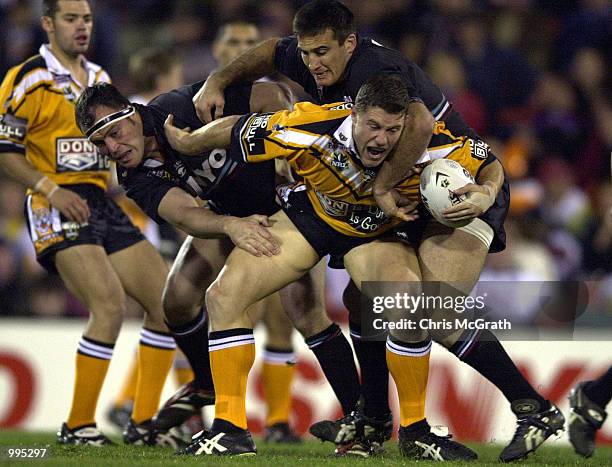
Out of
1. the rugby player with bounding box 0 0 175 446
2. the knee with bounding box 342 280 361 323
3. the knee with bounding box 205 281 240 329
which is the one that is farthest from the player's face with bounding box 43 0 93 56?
the knee with bounding box 342 280 361 323

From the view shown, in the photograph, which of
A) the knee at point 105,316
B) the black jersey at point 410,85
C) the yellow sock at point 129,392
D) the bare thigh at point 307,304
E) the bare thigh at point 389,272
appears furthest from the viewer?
the yellow sock at point 129,392

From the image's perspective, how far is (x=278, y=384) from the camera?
7301 mm

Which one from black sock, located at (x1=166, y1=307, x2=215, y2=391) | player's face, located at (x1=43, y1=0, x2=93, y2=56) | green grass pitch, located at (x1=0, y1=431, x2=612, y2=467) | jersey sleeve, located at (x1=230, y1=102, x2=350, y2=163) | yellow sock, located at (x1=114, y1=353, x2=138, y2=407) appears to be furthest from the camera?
yellow sock, located at (x1=114, y1=353, x2=138, y2=407)

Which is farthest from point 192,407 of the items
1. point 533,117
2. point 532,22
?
point 532,22

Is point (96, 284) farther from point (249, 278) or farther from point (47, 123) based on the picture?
point (249, 278)

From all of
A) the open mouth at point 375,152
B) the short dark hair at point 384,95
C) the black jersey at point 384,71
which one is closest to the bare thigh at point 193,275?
the black jersey at point 384,71

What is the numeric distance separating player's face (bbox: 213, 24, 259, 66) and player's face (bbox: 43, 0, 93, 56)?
1.70 metres

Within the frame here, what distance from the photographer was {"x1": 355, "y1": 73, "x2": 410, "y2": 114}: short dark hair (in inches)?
196

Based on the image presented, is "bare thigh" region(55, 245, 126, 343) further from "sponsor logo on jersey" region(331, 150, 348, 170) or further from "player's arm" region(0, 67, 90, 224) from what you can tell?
"sponsor logo on jersey" region(331, 150, 348, 170)

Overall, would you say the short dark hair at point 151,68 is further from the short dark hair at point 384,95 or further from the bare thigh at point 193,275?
the short dark hair at point 384,95

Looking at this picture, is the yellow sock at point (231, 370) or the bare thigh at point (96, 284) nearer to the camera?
the yellow sock at point (231, 370)

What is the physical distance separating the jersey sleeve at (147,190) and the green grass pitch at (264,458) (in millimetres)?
1229

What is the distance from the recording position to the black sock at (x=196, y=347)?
6.27 meters

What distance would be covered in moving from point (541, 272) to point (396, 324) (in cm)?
428
